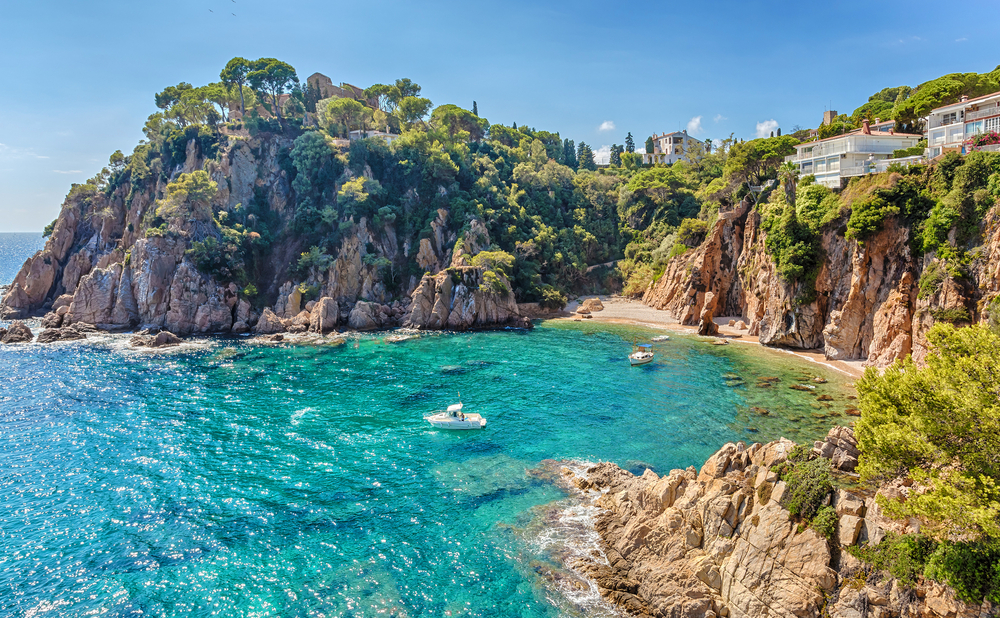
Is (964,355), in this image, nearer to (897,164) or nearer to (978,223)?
(978,223)

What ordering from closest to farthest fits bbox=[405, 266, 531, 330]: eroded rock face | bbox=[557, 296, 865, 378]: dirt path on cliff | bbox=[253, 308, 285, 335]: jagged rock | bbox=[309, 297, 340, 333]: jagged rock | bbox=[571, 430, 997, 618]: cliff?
bbox=[571, 430, 997, 618]: cliff
bbox=[557, 296, 865, 378]: dirt path on cliff
bbox=[309, 297, 340, 333]: jagged rock
bbox=[253, 308, 285, 335]: jagged rock
bbox=[405, 266, 531, 330]: eroded rock face

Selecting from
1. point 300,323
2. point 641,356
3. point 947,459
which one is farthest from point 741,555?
point 300,323

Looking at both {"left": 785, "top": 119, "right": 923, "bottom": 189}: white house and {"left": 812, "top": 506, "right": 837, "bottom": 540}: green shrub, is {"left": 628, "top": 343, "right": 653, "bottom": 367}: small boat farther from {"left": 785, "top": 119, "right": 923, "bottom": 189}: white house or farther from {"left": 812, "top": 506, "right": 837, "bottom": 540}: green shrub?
{"left": 812, "top": 506, "right": 837, "bottom": 540}: green shrub

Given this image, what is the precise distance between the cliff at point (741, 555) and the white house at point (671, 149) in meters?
117

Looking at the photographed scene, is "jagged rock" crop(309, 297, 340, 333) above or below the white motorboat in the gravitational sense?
above

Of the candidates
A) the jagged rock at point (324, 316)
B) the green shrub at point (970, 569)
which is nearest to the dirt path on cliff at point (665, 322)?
the jagged rock at point (324, 316)

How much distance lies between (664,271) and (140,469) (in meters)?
73.3

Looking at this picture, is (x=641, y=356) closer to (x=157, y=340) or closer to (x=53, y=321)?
(x=157, y=340)

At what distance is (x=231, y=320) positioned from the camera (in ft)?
242

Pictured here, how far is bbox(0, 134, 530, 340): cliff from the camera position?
72375 millimetres

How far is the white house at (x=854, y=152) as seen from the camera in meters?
51.2

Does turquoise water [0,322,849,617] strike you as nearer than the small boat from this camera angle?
Yes

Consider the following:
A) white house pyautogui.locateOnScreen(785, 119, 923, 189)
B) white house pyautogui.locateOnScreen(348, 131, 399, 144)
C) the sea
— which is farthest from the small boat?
white house pyautogui.locateOnScreen(348, 131, 399, 144)

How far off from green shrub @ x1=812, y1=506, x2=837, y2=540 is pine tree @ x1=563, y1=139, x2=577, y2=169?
128291mm
